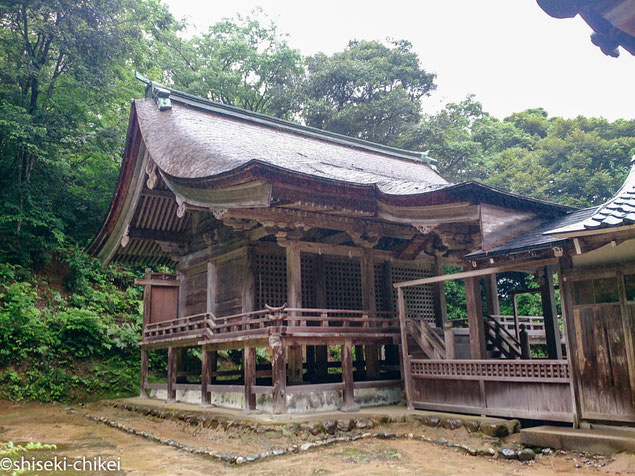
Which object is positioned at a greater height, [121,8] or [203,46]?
[203,46]

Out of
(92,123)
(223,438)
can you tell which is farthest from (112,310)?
(223,438)

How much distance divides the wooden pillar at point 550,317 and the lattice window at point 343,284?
189 inches

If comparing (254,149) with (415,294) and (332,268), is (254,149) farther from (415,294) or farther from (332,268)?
(415,294)

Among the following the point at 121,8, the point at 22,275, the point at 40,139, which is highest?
the point at 121,8

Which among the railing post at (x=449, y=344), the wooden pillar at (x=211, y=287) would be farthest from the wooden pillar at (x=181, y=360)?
the railing post at (x=449, y=344)

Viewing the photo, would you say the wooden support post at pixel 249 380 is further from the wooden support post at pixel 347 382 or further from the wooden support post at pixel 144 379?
the wooden support post at pixel 144 379

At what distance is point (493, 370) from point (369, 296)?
4.23 m

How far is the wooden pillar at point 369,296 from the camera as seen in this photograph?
1233 centimetres

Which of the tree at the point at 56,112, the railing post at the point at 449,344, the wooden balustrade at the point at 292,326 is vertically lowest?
the railing post at the point at 449,344

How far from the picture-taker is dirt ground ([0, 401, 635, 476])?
6.54 meters

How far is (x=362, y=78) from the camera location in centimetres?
3269

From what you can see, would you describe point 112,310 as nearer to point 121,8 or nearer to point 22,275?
point 22,275

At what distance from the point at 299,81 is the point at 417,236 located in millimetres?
23427

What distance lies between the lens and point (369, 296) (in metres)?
12.7
